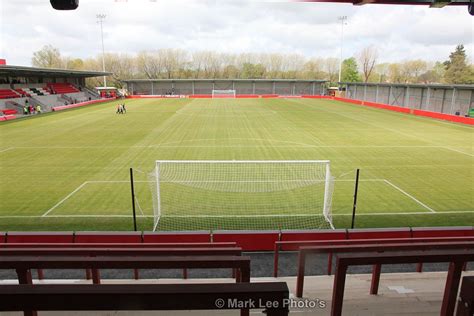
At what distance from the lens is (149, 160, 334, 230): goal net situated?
1150cm

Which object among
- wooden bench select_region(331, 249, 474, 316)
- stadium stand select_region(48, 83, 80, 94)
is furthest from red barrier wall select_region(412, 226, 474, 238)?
stadium stand select_region(48, 83, 80, 94)

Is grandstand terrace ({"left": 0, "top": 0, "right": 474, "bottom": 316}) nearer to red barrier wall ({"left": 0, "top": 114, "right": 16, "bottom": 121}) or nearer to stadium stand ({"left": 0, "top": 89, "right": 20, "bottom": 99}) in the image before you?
red barrier wall ({"left": 0, "top": 114, "right": 16, "bottom": 121})

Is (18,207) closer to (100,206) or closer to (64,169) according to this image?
(100,206)

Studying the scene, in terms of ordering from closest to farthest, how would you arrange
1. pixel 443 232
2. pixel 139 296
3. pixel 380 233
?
pixel 139 296
pixel 443 232
pixel 380 233

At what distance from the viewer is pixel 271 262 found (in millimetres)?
8469

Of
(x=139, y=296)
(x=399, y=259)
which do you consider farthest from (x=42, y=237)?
(x=399, y=259)

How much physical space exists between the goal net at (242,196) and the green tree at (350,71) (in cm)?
11494

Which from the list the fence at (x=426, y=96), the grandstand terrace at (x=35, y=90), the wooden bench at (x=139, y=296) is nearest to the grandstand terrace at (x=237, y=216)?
the wooden bench at (x=139, y=296)

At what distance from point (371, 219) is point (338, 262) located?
412 inches

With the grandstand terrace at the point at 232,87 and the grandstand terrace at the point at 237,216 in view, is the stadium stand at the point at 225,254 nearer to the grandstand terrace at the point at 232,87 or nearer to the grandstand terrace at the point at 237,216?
the grandstand terrace at the point at 237,216

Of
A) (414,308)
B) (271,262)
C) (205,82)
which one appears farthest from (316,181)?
(205,82)

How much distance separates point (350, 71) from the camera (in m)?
124

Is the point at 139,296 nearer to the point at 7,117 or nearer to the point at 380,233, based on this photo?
the point at 380,233

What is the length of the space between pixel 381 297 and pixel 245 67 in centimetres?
13316
